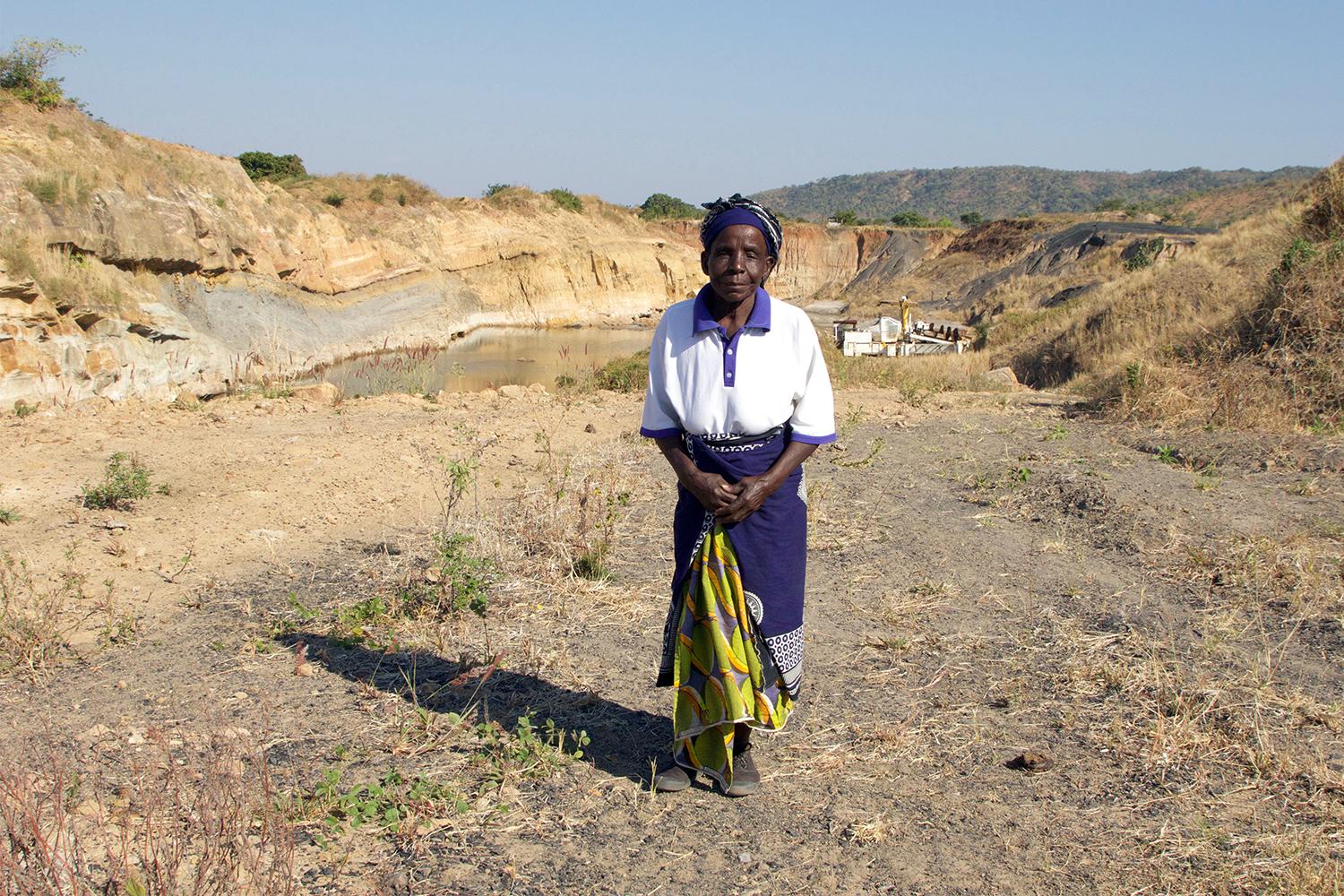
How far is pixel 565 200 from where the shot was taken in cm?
3953

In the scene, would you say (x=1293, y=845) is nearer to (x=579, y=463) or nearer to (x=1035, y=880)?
(x=1035, y=880)

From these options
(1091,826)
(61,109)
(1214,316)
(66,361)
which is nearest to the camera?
(1091,826)

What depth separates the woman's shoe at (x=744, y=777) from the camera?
9.57ft

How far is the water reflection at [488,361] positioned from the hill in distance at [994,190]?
78221 millimetres

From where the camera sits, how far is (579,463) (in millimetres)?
7250

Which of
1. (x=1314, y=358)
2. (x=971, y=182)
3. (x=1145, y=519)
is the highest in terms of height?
(x=971, y=182)

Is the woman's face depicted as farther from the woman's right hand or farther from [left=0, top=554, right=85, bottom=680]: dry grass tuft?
[left=0, top=554, right=85, bottom=680]: dry grass tuft

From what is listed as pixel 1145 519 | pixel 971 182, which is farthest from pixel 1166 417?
pixel 971 182

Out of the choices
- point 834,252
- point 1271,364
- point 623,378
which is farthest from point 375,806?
point 834,252

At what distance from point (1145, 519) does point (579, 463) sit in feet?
12.6

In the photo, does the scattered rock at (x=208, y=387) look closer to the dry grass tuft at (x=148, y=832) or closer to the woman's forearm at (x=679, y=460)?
the dry grass tuft at (x=148, y=832)

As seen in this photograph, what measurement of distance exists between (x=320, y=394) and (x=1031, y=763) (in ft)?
31.1

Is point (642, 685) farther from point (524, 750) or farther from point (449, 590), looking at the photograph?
point (449, 590)

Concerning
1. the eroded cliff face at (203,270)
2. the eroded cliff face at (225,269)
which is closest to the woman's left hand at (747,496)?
the eroded cliff face at (203,270)
